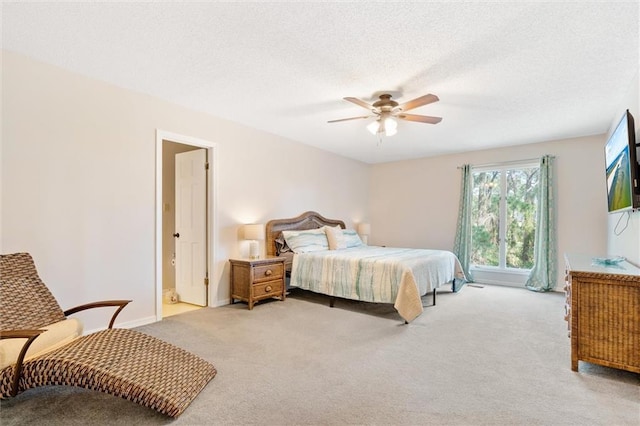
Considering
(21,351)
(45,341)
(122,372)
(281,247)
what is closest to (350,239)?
(281,247)

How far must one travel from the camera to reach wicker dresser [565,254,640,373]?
2266 millimetres

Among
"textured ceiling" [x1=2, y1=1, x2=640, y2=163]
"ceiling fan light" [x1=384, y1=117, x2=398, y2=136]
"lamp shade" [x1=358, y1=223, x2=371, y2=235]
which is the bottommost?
"lamp shade" [x1=358, y1=223, x2=371, y2=235]

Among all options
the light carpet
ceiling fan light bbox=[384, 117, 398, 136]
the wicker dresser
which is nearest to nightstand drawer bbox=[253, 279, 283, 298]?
the light carpet

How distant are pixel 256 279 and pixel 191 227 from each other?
126 cm

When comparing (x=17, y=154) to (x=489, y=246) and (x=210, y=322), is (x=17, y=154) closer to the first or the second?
(x=210, y=322)

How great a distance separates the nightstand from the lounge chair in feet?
6.02

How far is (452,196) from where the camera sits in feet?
21.1

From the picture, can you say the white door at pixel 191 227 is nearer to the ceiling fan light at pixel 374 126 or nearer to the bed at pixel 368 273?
the bed at pixel 368 273

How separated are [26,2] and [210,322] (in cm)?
312

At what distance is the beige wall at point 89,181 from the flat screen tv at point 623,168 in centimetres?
427

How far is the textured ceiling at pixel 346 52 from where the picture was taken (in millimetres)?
2154

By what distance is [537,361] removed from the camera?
263 centimetres

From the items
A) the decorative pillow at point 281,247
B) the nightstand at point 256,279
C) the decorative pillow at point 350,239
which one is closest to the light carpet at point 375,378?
the nightstand at point 256,279

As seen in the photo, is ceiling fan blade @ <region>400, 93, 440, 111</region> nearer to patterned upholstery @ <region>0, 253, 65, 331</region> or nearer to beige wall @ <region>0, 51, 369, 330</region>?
beige wall @ <region>0, 51, 369, 330</region>
